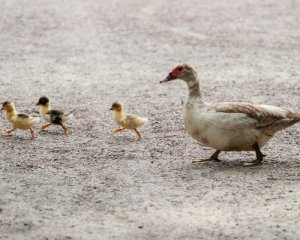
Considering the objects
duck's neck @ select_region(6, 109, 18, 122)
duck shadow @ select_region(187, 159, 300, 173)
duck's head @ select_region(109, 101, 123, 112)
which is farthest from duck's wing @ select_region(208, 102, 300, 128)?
duck's neck @ select_region(6, 109, 18, 122)

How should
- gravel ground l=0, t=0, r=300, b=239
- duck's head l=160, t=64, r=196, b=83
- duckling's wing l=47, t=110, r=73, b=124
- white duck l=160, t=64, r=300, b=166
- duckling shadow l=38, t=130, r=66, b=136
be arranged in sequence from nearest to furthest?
gravel ground l=0, t=0, r=300, b=239, white duck l=160, t=64, r=300, b=166, duck's head l=160, t=64, r=196, b=83, duckling's wing l=47, t=110, r=73, b=124, duckling shadow l=38, t=130, r=66, b=136

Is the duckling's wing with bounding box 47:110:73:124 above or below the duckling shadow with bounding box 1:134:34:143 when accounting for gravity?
above

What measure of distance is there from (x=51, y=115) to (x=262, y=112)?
2736 millimetres

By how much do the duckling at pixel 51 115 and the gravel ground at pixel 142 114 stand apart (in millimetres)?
161

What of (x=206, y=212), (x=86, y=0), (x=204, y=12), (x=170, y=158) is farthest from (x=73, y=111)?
(x=86, y=0)

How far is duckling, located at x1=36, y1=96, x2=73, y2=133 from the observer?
9.00 m

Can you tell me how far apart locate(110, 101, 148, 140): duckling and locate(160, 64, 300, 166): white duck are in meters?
1.16

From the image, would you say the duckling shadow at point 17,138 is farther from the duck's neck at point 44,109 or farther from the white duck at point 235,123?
the white duck at point 235,123

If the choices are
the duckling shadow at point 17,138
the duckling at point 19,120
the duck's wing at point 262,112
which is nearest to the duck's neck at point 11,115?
the duckling at point 19,120

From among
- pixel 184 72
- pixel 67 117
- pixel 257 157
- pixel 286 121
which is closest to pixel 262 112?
pixel 286 121

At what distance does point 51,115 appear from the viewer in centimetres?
903

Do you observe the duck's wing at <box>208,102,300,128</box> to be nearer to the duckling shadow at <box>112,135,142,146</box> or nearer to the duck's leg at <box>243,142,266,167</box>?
the duck's leg at <box>243,142,266,167</box>

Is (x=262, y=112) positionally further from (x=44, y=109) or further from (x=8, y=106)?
(x=8, y=106)

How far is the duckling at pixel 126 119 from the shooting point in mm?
8836
